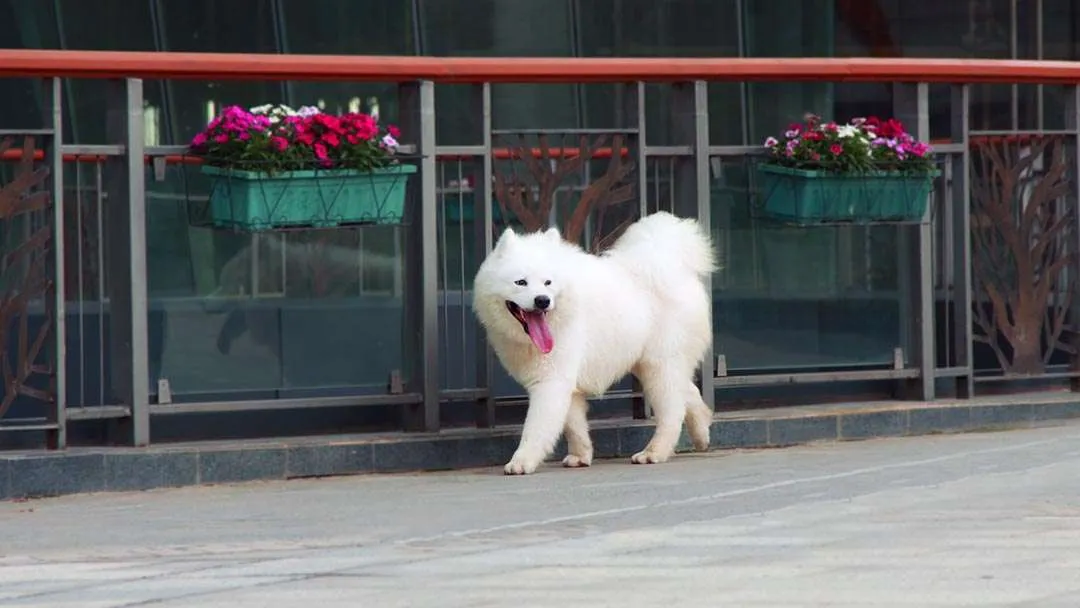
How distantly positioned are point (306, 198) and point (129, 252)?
89cm

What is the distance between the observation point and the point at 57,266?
11.1 metres

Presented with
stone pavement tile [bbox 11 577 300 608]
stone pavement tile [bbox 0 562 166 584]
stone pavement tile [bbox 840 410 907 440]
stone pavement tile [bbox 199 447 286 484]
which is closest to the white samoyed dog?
stone pavement tile [bbox 840 410 907 440]

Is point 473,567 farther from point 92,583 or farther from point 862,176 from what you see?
point 862,176

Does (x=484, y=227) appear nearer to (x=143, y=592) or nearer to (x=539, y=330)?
(x=539, y=330)

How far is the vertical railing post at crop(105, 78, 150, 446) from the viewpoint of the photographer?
11.3 metres

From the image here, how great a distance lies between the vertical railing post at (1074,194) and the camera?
47.1 feet

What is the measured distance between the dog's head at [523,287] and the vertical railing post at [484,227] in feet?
1.88

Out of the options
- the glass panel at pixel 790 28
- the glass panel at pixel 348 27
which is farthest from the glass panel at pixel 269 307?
the glass panel at pixel 790 28

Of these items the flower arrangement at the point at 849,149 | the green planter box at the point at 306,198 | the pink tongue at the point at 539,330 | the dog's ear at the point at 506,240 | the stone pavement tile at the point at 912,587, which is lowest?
the stone pavement tile at the point at 912,587

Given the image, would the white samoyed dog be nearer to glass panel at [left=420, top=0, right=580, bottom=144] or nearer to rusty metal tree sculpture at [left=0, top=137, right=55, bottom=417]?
rusty metal tree sculpture at [left=0, top=137, right=55, bottom=417]

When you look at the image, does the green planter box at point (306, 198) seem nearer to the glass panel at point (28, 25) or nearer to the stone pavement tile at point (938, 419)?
the stone pavement tile at point (938, 419)

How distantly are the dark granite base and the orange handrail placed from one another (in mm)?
1794

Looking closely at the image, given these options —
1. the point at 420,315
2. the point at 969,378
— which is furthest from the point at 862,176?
the point at 420,315

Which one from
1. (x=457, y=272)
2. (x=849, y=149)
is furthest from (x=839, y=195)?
(x=457, y=272)
